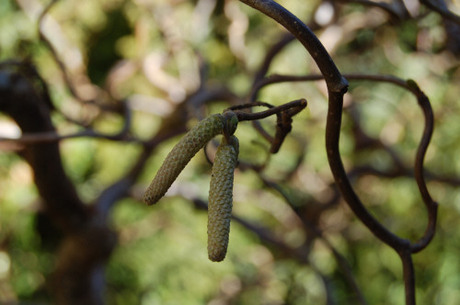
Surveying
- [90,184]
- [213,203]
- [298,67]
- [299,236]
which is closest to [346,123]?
[298,67]

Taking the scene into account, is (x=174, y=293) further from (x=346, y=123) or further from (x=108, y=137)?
(x=108, y=137)

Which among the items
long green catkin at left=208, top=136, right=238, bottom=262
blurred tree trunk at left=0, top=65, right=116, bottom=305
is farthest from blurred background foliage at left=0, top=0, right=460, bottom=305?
long green catkin at left=208, top=136, right=238, bottom=262

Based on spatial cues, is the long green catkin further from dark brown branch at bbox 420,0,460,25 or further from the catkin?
dark brown branch at bbox 420,0,460,25

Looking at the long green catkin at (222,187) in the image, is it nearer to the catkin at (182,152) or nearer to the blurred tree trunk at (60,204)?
the catkin at (182,152)

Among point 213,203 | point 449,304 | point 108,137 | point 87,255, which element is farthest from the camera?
point 449,304

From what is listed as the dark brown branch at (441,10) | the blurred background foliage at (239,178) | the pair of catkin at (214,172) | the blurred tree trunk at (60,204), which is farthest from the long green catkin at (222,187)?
the blurred background foliage at (239,178)

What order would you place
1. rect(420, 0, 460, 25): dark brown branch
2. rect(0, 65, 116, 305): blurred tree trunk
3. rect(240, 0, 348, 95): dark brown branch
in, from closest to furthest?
1. rect(240, 0, 348, 95): dark brown branch
2. rect(420, 0, 460, 25): dark brown branch
3. rect(0, 65, 116, 305): blurred tree trunk

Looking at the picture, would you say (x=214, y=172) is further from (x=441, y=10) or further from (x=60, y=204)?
(x=60, y=204)
